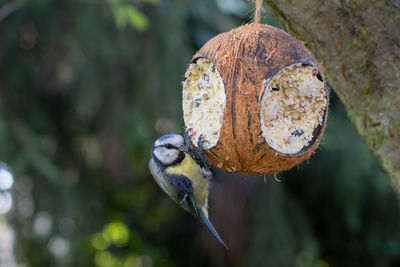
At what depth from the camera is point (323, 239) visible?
4957mm

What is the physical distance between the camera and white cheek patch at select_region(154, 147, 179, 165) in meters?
2.17

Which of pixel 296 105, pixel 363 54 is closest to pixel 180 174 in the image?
pixel 296 105

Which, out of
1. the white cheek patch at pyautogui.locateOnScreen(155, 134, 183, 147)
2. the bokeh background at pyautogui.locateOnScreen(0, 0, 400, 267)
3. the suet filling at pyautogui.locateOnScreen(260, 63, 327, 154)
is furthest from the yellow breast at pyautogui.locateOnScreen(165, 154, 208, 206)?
the bokeh background at pyautogui.locateOnScreen(0, 0, 400, 267)

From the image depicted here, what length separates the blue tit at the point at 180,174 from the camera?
2188 mm

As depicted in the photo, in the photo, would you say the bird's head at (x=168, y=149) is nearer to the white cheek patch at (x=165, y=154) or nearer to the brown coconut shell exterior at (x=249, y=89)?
the white cheek patch at (x=165, y=154)

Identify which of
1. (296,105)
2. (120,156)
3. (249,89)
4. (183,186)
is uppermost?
(249,89)

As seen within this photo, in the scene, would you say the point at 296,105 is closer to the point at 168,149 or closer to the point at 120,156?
the point at 168,149

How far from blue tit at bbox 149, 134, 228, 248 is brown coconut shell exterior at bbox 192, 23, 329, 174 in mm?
567

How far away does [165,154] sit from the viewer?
2199 mm

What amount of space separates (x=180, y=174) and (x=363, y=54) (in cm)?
104

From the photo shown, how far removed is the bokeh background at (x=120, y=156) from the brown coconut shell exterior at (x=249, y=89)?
4.39ft

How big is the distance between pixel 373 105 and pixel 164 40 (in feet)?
7.46

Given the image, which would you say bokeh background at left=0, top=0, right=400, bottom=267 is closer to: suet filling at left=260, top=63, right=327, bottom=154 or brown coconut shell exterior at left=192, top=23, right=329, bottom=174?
brown coconut shell exterior at left=192, top=23, right=329, bottom=174

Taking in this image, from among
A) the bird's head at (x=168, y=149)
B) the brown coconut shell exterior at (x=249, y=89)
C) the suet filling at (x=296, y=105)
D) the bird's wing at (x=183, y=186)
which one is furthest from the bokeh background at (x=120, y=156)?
the suet filling at (x=296, y=105)
